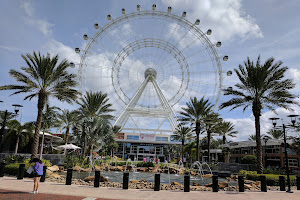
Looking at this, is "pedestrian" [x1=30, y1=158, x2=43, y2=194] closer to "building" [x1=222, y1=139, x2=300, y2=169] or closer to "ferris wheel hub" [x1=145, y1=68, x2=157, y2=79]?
"building" [x1=222, y1=139, x2=300, y2=169]

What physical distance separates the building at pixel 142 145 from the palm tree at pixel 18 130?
1023 inches

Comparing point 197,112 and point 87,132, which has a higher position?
point 197,112

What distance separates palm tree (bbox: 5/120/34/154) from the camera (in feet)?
101

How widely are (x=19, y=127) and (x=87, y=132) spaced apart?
1121cm

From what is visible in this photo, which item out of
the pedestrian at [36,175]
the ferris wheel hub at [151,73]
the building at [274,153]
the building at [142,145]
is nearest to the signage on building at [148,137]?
the building at [142,145]

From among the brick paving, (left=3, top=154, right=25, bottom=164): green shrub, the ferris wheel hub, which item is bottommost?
the brick paving

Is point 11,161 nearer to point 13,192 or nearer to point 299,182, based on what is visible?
point 13,192

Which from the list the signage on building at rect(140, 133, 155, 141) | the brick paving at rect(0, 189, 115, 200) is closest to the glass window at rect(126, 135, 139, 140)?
the signage on building at rect(140, 133, 155, 141)

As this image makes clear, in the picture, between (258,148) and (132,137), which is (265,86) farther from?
(132,137)

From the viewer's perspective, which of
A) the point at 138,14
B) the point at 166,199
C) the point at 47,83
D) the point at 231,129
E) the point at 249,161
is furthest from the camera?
the point at 231,129

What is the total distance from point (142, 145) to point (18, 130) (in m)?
33.1

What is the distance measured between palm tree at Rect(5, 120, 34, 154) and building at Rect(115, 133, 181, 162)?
1023 inches

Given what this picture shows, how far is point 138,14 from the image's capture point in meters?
35.4

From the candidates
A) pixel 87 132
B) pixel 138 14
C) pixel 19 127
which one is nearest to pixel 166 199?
pixel 87 132
